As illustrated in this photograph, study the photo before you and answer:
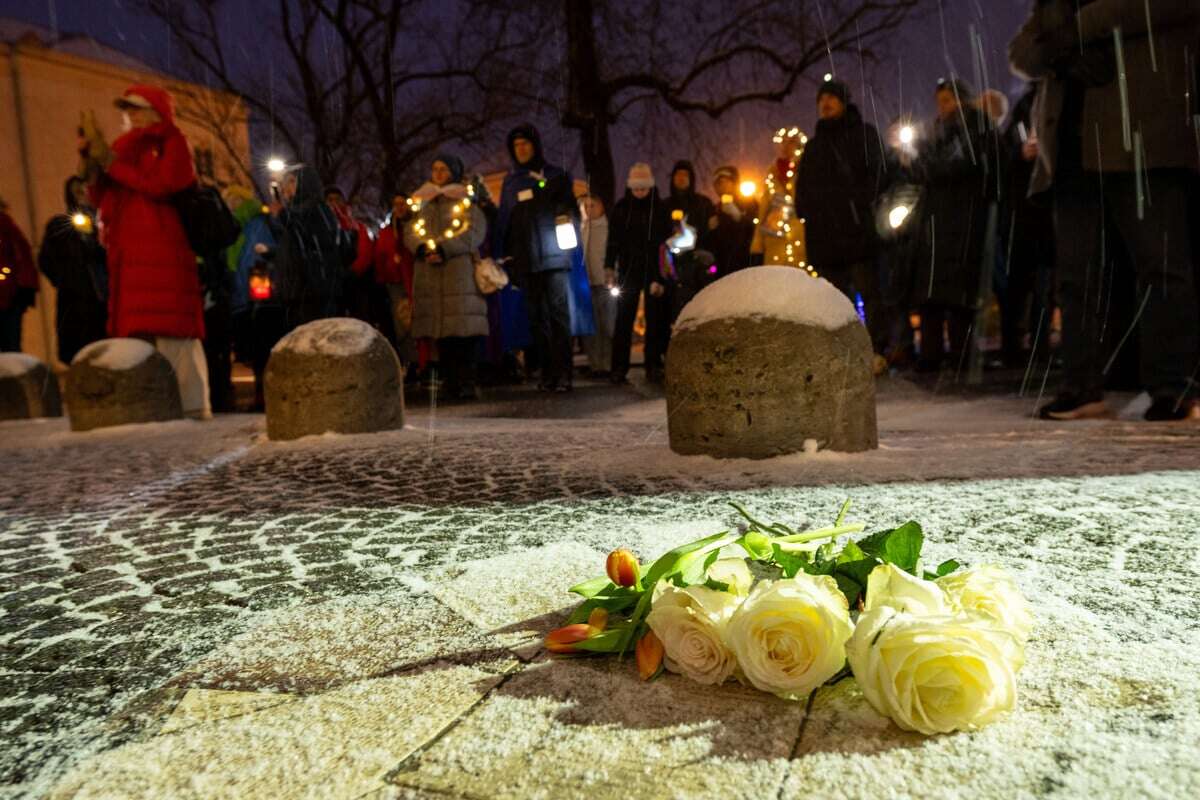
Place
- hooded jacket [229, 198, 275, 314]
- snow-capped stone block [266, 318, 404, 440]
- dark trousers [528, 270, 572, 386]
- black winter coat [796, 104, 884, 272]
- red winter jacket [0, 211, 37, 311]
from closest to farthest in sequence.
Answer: snow-capped stone block [266, 318, 404, 440] → black winter coat [796, 104, 884, 272] → hooded jacket [229, 198, 275, 314] → dark trousers [528, 270, 572, 386] → red winter jacket [0, 211, 37, 311]

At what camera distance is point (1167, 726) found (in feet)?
4.05

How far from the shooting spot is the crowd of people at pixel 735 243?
4.20 m

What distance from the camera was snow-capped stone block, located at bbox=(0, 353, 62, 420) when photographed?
8562 mm

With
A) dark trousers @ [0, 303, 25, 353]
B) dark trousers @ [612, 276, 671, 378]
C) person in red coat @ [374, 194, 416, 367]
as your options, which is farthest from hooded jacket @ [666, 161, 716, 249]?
dark trousers @ [0, 303, 25, 353]

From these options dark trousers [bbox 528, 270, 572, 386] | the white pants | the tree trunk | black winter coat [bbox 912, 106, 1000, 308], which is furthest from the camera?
the tree trunk

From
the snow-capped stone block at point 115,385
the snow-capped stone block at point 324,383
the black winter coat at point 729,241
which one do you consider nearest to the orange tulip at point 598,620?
the snow-capped stone block at point 324,383

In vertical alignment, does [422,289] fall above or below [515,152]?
below

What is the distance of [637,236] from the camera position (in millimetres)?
9562

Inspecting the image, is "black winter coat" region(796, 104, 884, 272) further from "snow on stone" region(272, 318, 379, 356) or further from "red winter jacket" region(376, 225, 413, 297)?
"red winter jacket" region(376, 225, 413, 297)

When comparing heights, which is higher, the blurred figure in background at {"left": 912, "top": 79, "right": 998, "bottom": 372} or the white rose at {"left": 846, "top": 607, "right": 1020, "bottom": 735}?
the blurred figure in background at {"left": 912, "top": 79, "right": 998, "bottom": 372}

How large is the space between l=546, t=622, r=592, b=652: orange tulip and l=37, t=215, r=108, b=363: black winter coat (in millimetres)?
8919

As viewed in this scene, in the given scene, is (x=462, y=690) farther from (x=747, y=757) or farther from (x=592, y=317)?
(x=592, y=317)

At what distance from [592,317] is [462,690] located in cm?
904

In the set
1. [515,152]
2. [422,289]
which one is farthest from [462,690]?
[515,152]
